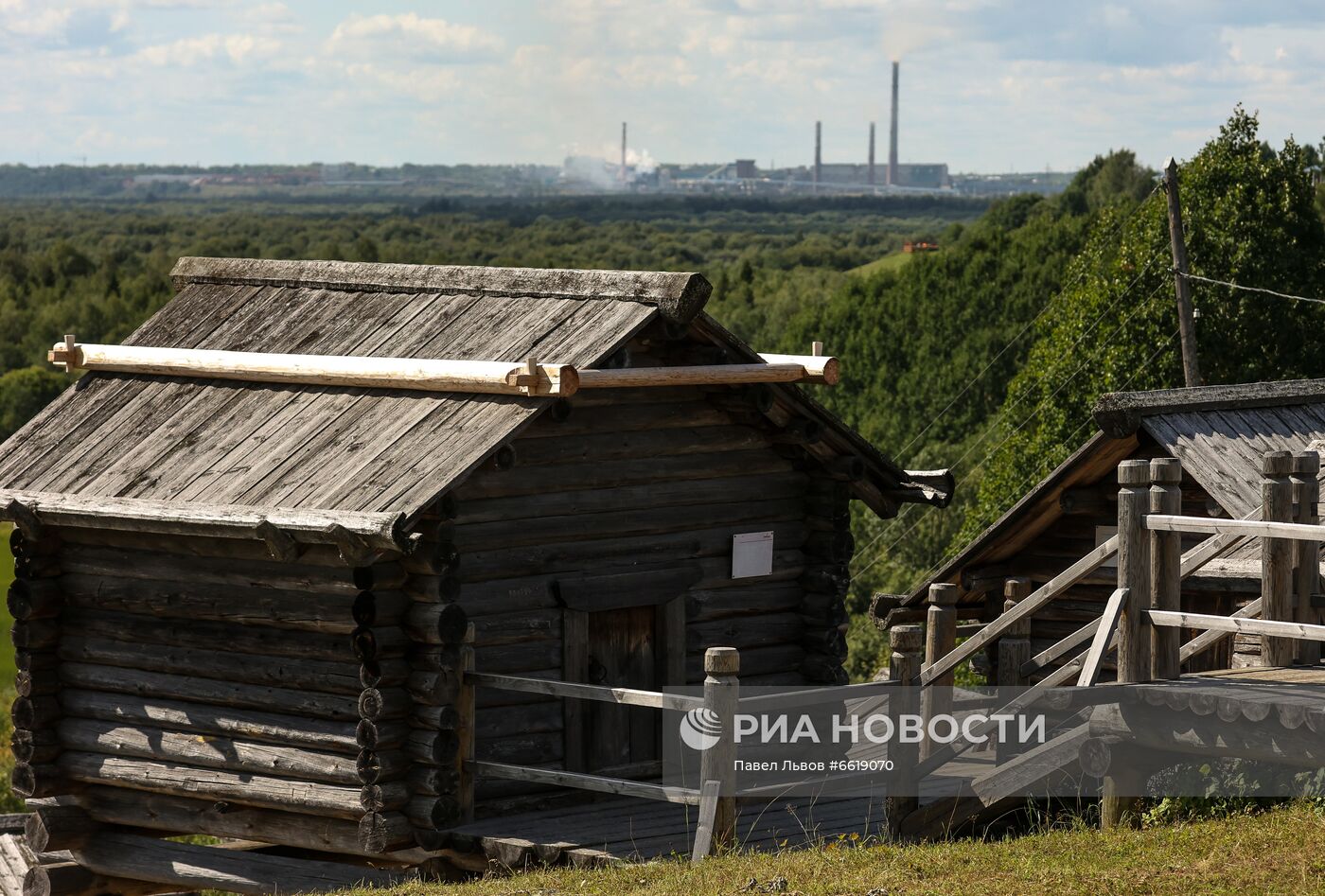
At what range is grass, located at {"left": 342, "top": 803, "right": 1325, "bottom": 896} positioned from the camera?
897 centimetres

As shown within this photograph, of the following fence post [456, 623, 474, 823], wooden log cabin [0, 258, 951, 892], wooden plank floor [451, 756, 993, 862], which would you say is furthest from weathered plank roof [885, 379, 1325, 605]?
fence post [456, 623, 474, 823]

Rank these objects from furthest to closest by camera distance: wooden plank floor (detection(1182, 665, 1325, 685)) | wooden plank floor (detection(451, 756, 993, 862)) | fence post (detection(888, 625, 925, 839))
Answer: wooden plank floor (detection(451, 756, 993, 862)), fence post (detection(888, 625, 925, 839)), wooden plank floor (detection(1182, 665, 1325, 685))

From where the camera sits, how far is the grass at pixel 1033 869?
8969 millimetres

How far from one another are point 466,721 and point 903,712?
9.78ft

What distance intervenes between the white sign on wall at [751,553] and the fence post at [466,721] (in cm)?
265

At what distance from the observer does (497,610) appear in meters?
12.9

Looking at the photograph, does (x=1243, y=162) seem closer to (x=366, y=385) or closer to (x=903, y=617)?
(x=903, y=617)

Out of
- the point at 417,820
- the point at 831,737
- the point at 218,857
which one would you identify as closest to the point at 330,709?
the point at 417,820

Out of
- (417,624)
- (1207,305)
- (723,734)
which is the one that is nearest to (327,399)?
(417,624)

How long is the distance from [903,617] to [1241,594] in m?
3.23

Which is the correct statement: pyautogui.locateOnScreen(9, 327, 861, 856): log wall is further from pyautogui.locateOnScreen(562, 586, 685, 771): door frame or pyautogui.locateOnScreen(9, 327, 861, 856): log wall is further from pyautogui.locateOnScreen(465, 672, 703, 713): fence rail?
pyautogui.locateOnScreen(465, 672, 703, 713): fence rail

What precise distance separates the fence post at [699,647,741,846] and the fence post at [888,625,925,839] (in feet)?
3.44

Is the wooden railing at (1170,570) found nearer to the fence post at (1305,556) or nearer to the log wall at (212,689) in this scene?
the fence post at (1305,556)

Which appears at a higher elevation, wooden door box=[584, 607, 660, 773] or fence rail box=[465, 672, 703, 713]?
fence rail box=[465, 672, 703, 713]
